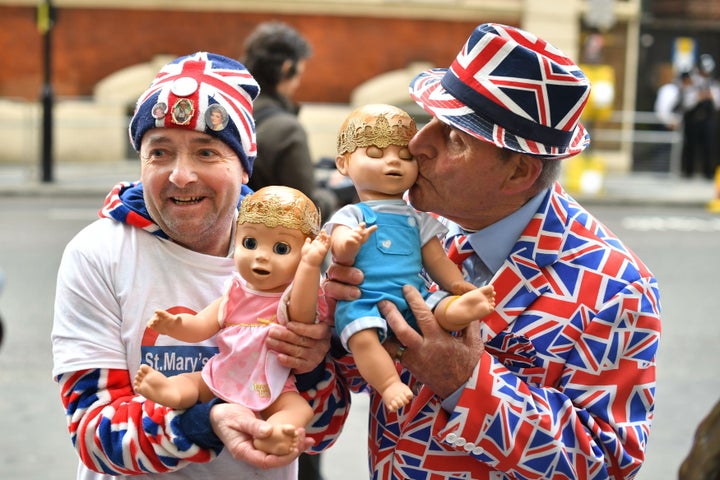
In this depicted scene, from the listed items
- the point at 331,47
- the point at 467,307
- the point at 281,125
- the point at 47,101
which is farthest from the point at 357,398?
the point at 331,47

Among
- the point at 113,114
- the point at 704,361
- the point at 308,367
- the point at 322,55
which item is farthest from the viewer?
the point at 322,55

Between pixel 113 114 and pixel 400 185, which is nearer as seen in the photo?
pixel 400 185

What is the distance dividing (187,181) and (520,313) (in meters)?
0.94

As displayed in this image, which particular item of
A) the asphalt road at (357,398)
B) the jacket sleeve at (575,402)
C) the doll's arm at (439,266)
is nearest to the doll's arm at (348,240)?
the doll's arm at (439,266)

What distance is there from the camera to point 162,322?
8.11ft

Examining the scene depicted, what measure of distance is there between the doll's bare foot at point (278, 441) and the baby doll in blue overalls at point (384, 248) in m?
0.24

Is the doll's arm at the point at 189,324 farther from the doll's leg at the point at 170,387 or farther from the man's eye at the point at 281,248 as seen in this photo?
the man's eye at the point at 281,248

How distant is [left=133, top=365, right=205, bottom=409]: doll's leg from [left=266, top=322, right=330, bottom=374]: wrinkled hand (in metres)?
0.22

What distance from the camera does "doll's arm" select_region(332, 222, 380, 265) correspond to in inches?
97.0

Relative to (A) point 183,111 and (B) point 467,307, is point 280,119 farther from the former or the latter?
(B) point 467,307

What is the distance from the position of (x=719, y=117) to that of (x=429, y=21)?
21.6 ft

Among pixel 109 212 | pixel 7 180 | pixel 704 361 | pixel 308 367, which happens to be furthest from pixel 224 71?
pixel 7 180

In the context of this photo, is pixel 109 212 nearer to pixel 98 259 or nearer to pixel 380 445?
pixel 98 259

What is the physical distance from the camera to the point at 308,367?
8.34 feet
